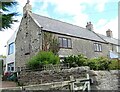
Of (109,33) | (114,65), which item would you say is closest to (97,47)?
(109,33)

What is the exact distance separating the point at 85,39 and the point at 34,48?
24.1 ft

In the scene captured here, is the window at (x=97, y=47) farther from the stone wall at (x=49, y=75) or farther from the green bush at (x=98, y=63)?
the stone wall at (x=49, y=75)

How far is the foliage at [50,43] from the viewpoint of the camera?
2350 centimetres

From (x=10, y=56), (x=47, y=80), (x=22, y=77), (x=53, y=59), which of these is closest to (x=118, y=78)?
(x=47, y=80)

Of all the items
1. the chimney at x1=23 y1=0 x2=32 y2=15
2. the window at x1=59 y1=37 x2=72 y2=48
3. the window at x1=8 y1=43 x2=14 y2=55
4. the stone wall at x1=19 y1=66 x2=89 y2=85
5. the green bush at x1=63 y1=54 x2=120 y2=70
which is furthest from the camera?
the window at x1=8 y1=43 x2=14 y2=55

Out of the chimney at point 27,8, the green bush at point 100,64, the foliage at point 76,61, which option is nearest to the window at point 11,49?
the chimney at point 27,8

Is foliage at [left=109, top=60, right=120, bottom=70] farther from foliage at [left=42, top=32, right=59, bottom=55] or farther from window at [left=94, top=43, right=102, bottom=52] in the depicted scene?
window at [left=94, top=43, right=102, bottom=52]

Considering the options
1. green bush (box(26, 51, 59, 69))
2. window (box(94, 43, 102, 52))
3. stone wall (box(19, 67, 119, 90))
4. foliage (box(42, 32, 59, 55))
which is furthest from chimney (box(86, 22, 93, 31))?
stone wall (box(19, 67, 119, 90))

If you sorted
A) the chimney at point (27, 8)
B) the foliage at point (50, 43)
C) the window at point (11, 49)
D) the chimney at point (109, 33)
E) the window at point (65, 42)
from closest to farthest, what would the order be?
the foliage at point (50, 43), the window at point (65, 42), the chimney at point (27, 8), the window at point (11, 49), the chimney at point (109, 33)

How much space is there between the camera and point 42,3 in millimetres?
16281

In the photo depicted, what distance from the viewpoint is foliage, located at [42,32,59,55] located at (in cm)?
2350

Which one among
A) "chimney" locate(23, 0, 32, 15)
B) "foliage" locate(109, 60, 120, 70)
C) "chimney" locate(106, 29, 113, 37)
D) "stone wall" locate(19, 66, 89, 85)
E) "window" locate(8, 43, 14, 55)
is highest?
"chimney" locate(23, 0, 32, 15)

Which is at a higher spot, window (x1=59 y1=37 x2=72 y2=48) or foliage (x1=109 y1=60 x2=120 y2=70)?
window (x1=59 y1=37 x2=72 y2=48)

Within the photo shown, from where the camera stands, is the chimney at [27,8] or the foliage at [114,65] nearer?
the foliage at [114,65]
